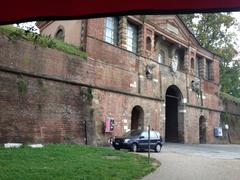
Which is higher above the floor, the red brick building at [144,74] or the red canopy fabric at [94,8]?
the red brick building at [144,74]

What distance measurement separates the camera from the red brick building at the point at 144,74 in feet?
79.0

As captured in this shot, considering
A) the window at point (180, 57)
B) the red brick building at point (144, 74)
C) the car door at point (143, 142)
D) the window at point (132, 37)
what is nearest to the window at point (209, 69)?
the red brick building at point (144, 74)

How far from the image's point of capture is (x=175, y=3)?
9.82 feet

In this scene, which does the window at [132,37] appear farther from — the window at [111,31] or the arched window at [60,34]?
the arched window at [60,34]

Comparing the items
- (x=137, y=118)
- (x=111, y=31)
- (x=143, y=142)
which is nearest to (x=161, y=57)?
(x=137, y=118)

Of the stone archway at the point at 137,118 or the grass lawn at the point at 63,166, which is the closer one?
the grass lawn at the point at 63,166

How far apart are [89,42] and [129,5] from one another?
70.1ft

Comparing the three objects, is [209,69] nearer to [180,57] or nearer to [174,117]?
[180,57]

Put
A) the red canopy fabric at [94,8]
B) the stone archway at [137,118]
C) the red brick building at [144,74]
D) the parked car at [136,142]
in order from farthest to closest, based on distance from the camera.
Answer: the stone archway at [137,118] < the red brick building at [144,74] < the parked car at [136,142] < the red canopy fabric at [94,8]

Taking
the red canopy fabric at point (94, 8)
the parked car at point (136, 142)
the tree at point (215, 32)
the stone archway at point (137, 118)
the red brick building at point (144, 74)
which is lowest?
the parked car at point (136, 142)

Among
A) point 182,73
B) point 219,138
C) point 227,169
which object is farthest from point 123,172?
point 219,138

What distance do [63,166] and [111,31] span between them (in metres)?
16.8

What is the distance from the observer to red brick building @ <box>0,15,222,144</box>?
79.0 feet

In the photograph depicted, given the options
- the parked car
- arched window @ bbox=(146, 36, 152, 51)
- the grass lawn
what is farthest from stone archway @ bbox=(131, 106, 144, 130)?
the grass lawn
